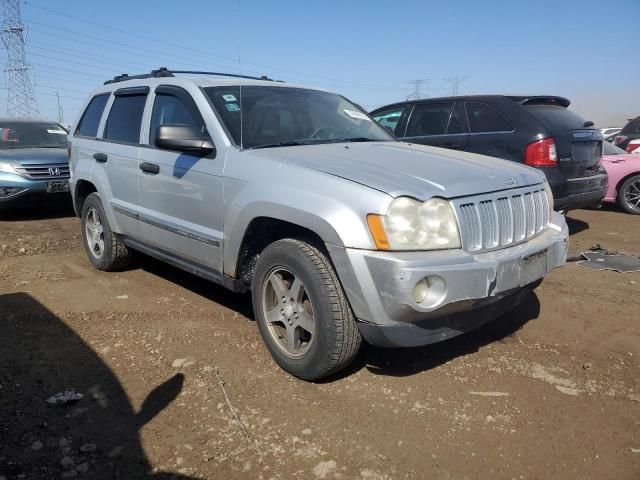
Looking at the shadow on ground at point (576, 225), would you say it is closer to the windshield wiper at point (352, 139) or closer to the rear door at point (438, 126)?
the rear door at point (438, 126)

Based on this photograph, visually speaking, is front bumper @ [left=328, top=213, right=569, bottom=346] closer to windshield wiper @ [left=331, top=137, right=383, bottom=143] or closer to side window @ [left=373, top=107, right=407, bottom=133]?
windshield wiper @ [left=331, top=137, right=383, bottom=143]

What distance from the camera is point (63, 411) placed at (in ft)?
9.80

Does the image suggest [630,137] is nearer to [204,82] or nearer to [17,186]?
[204,82]

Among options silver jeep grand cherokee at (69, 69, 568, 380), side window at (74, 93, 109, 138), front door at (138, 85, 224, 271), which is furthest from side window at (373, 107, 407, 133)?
front door at (138, 85, 224, 271)

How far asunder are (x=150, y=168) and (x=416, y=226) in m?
2.41

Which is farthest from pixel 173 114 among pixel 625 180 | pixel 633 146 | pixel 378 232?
pixel 633 146

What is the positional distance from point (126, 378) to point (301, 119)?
220cm

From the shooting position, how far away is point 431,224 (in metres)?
2.87

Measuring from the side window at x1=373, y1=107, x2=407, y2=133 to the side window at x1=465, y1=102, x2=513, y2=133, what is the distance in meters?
1.11

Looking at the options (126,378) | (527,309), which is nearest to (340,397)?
(126,378)

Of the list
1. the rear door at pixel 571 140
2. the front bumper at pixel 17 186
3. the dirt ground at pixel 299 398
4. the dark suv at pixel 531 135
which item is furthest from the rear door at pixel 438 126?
the front bumper at pixel 17 186

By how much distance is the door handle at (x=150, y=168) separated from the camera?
4.26m

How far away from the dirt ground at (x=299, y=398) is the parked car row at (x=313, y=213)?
391 mm

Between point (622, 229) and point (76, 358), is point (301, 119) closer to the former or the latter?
point (76, 358)
